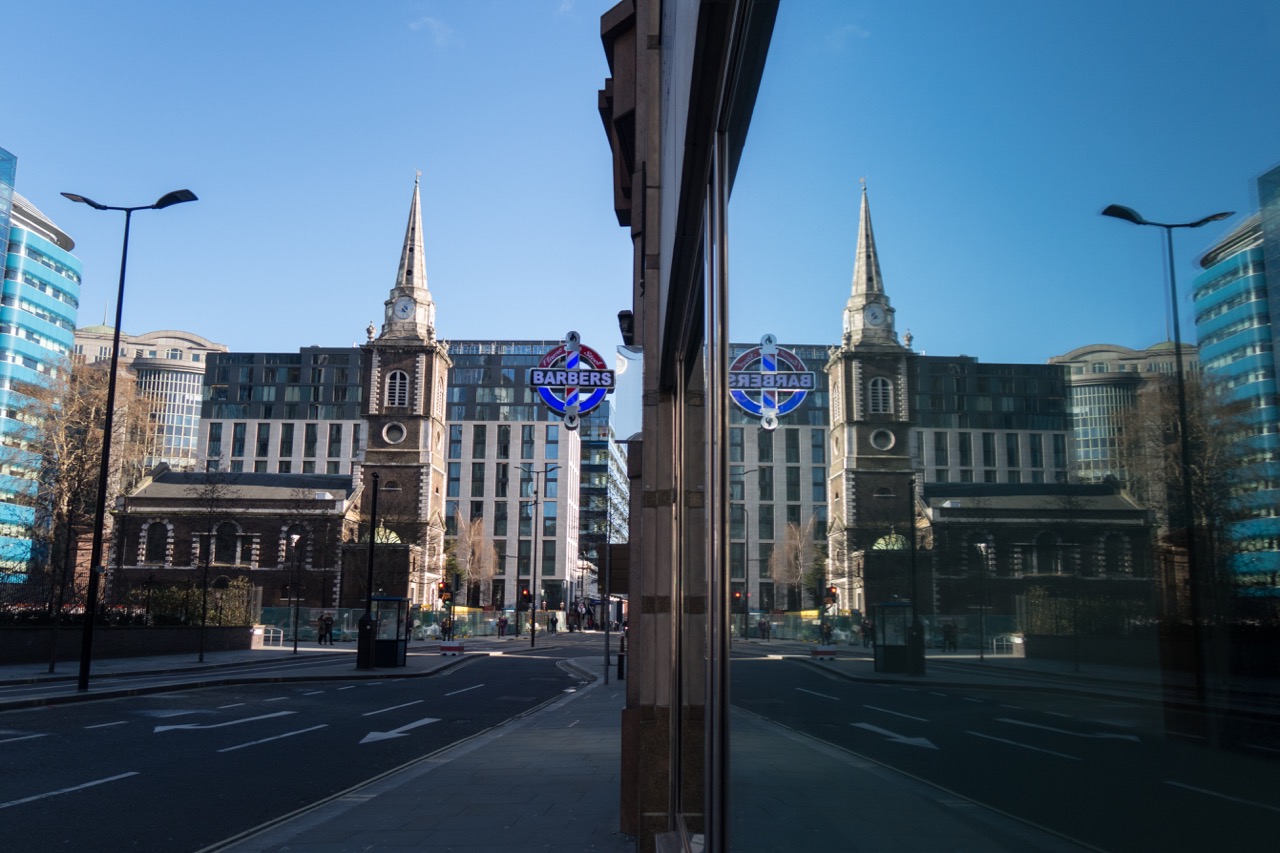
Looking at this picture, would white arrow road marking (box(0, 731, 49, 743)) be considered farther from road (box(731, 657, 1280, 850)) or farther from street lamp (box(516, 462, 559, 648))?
street lamp (box(516, 462, 559, 648))

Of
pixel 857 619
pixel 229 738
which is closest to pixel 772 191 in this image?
pixel 857 619

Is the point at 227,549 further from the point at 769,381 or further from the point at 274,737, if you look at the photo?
the point at 769,381

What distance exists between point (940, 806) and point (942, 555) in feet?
0.92

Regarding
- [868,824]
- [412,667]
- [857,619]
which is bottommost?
[412,667]

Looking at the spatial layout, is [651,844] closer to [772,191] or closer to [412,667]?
[772,191]

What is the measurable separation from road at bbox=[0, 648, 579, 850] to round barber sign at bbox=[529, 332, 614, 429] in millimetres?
5607

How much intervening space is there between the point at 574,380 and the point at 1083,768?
58.2 feet

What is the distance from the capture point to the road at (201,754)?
8.43m

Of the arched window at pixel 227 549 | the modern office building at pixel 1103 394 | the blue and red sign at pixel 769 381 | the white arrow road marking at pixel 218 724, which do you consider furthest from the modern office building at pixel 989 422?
the arched window at pixel 227 549

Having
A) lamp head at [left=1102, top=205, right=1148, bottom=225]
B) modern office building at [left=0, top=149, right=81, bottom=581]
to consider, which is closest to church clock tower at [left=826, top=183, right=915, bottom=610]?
lamp head at [left=1102, top=205, right=1148, bottom=225]

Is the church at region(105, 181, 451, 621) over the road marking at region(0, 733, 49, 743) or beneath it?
over

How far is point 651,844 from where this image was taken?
5.88 metres

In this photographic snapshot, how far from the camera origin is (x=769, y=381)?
6.29 feet

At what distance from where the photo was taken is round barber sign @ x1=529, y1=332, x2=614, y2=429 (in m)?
18.2
